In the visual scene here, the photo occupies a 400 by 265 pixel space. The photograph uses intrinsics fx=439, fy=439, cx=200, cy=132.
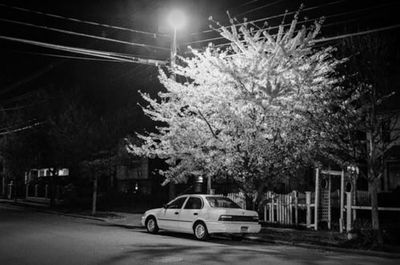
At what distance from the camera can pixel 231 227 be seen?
553 inches

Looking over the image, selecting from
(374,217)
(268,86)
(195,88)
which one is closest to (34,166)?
(195,88)

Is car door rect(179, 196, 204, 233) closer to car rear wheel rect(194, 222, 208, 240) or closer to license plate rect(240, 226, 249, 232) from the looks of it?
car rear wheel rect(194, 222, 208, 240)

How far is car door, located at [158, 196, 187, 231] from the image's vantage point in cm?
1545

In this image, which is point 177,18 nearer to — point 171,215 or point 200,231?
point 171,215

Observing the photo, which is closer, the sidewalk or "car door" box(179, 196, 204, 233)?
the sidewalk

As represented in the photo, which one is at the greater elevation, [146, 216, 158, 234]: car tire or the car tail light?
the car tail light

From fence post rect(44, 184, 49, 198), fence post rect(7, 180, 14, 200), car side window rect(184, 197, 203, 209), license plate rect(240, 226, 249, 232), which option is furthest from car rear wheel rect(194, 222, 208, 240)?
fence post rect(7, 180, 14, 200)

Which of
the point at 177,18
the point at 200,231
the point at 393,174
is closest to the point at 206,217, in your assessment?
the point at 200,231

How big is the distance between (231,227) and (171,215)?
2.59 m

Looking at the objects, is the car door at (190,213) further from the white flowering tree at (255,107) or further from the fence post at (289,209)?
the fence post at (289,209)

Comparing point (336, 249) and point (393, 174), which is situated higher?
point (393, 174)

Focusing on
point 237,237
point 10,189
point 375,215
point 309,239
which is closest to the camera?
Result: point 375,215

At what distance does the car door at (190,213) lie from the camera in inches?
582

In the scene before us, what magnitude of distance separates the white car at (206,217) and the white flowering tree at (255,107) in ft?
6.31
